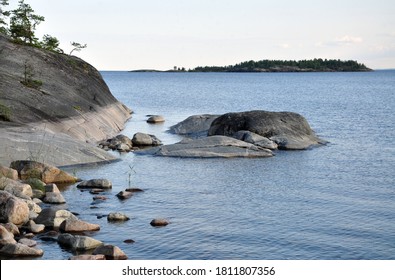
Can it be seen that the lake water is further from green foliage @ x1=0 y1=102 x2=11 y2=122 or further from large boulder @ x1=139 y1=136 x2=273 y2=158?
green foliage @ x1=0 y1=102 x2=11 y2=122

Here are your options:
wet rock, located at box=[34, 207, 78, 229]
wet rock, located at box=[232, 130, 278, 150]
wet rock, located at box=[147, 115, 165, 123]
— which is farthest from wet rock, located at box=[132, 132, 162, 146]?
wet rock, located at box=[34, 207, 78, 229]

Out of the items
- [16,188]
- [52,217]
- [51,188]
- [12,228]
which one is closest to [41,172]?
[51,188]

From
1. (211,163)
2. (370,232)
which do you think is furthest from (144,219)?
(211,163)

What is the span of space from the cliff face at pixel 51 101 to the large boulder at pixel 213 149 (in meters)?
4.10

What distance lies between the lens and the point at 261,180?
1239 inches

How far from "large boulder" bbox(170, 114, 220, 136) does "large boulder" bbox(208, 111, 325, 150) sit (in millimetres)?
4523

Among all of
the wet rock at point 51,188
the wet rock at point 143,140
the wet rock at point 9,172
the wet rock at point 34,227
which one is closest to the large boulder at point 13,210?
the wet rock at point 34,227

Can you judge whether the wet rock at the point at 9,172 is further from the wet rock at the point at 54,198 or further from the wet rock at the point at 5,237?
the wet rock at the point at 5,237

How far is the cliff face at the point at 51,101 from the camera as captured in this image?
38219 millimetres

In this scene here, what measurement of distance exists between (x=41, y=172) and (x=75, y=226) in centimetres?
880

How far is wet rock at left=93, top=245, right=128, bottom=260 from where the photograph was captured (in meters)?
18.9
